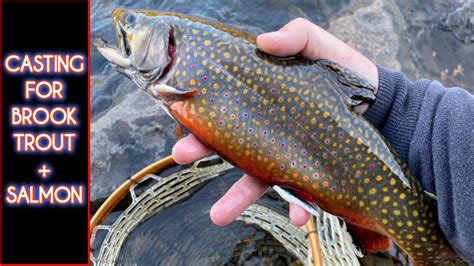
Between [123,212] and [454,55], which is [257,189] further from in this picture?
[454,55]

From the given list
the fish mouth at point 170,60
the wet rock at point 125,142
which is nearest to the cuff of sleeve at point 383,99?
the fish mouth at point 170,60

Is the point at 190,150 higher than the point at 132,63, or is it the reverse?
the point at 132,63

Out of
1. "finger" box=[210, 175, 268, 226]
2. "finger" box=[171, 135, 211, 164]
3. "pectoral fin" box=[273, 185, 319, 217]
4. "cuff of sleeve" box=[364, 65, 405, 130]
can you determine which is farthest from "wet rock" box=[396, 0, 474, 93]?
"finger" box=[171, 135, 211, 164]

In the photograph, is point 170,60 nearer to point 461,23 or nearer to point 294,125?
point 294,125

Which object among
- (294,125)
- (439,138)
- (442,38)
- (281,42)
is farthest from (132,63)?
(442,38)

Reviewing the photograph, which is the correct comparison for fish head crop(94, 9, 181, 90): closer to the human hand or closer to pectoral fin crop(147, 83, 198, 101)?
pectoral fin crop(147, 83, 198, 101)

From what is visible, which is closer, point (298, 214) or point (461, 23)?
point (298, 214)

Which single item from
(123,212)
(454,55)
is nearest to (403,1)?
(454,55)
